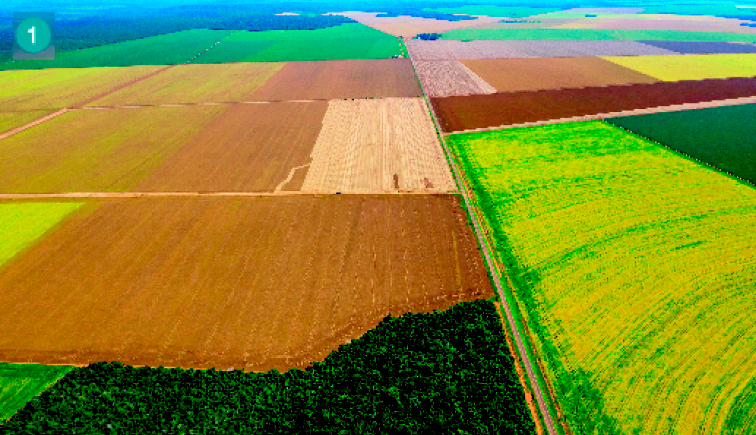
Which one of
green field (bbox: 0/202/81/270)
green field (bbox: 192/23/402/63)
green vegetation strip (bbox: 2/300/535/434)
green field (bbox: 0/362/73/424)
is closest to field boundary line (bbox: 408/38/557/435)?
green vegetation strip (bbox: 2/300/535/434)

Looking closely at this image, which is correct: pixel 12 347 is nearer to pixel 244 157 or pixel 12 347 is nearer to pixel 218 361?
pixel 218 361

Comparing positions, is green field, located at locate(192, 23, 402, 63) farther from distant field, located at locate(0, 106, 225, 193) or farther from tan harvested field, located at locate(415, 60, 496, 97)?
distant field, located at locate(0, 106, 225, 193)

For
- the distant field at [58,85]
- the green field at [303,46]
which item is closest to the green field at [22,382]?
the distant field at [58,85]

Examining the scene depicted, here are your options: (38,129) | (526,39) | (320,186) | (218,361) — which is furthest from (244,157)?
(526,39)

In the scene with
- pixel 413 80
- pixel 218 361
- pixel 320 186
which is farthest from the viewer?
pixel 413 80

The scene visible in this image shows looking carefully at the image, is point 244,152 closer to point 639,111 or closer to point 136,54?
point 639,111

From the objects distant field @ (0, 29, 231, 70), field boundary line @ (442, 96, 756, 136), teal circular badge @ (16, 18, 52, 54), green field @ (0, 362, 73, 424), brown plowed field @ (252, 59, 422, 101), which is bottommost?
green field @ (0, 362, 73, 424)

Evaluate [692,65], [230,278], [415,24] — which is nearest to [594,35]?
[692,65]
